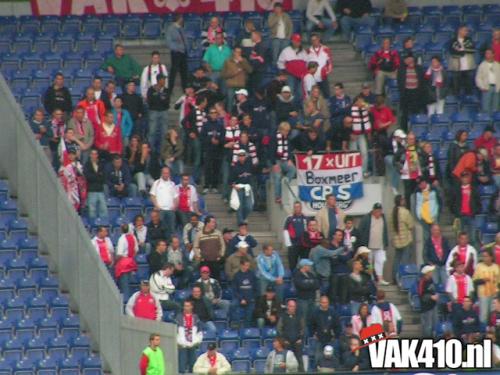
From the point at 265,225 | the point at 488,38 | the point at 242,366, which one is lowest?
the point at 242,366

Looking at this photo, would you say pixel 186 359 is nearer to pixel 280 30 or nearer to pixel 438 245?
pixel 438 245

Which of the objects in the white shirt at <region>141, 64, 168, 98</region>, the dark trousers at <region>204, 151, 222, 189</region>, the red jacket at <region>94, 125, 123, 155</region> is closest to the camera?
the red jacket at <region>94, 125, 123, 155</region>

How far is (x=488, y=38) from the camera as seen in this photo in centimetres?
4256

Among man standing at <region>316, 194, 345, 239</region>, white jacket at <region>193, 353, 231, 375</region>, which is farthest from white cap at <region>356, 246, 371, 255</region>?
white jacket at <region>193, 353, 231, 375</region>

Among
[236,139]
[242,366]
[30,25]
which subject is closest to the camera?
[242,366]

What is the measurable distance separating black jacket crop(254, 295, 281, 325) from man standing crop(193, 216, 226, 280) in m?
1.07

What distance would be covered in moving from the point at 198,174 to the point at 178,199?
5.21ft

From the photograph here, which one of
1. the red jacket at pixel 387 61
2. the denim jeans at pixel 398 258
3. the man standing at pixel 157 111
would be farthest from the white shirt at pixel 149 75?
the denim jeans at pixel 398 258

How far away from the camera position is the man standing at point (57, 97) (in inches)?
1532

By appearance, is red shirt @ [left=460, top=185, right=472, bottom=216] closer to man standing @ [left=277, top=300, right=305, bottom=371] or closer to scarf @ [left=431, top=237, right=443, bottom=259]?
scarf @ [left=431, top=237, right=443, bottom=259]

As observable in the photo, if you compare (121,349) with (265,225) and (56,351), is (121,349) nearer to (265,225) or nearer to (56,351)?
(56,351)

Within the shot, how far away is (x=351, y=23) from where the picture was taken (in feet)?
141

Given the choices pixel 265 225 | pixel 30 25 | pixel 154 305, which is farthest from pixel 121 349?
pixel 30 25

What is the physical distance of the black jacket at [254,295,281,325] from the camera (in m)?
→ 36.2
